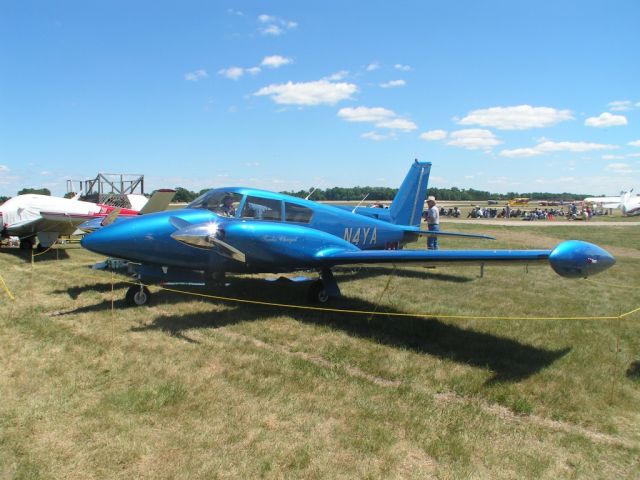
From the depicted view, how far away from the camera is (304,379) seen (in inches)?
199

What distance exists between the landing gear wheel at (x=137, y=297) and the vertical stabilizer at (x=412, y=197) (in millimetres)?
7841

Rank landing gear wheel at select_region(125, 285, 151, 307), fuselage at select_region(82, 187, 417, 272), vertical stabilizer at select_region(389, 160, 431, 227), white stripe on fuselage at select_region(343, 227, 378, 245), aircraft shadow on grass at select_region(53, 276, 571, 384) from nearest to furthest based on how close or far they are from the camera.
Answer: aircraft shadow on grass at select_region(53, 276, 571, 384), fuselage at select_region(82, 187, 417, 272), landing gear wheel at select_region(125, 285, 151, 307), white stripe on fuselage at select_region(343, 227, 378, 245), vertical stabilizer at select_region(389, 160, 431, 227)

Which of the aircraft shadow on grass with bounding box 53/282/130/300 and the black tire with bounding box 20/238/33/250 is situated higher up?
the black tire with bounding box 20/238/33/250

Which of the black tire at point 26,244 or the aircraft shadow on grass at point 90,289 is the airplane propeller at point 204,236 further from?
the black tire at point 26,244

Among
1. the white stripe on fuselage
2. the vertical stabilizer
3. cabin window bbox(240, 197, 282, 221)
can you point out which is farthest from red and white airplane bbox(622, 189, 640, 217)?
cabin window bbox(240, 197, 282, 221)

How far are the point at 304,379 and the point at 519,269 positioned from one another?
427 inches

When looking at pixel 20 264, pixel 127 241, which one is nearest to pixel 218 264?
pixel 127 241

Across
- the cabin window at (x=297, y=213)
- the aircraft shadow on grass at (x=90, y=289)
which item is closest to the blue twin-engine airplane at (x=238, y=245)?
the cabin window at (x=297, y=213)

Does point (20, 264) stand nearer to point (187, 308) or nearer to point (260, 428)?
point (187, 308)

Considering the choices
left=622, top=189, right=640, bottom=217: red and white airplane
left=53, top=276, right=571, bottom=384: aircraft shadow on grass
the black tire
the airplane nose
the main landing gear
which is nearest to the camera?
the airplane nose

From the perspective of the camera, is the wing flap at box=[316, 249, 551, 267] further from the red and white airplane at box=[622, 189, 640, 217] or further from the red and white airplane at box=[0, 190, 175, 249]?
the red and white airplane at box=[622, 189, 640, 217]

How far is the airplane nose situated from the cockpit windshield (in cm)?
536

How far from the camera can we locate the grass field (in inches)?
139

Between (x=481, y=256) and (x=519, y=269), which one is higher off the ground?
(x=481, y=256)
